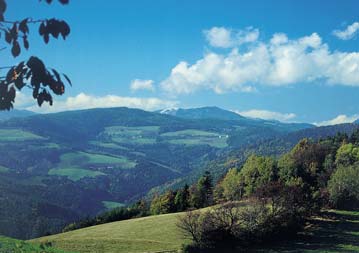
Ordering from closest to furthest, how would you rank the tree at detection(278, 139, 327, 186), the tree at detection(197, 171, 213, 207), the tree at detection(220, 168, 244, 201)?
the tree at detection(278, 139, 327, 186), the tree at detection(220, 168, 244, 201), the tree at detection(197, 171, 213, 207)

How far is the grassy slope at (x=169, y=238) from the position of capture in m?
60.6

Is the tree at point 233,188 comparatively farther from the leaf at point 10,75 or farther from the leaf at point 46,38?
the leaf at point 46,38

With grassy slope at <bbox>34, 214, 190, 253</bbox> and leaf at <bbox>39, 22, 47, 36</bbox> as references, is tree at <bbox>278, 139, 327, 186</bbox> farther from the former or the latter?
leaf at <bbox>39, 22, 47, 36</bbox>

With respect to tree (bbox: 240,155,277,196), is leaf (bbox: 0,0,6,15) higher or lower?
higher

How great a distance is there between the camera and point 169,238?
68312mm

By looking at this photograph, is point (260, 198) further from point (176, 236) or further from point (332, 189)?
point (332, 189)

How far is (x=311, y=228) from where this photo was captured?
7175 cm

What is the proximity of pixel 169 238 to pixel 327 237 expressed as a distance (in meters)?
23.3

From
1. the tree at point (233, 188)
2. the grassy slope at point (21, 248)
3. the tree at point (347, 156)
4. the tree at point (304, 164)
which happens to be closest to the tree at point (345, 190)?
the tree at point (304, 164)

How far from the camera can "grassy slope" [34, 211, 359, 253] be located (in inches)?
2384

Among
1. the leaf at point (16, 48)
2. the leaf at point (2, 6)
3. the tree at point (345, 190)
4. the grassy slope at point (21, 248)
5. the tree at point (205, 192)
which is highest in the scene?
the leaf at point (2, 6)

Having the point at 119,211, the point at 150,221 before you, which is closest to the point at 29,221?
the point at 119,211

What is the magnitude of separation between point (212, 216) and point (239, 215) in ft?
14.3

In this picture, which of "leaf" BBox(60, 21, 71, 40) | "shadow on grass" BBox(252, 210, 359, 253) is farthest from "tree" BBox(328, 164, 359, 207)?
"leaf" BBox(60, 21, 71, 40)
